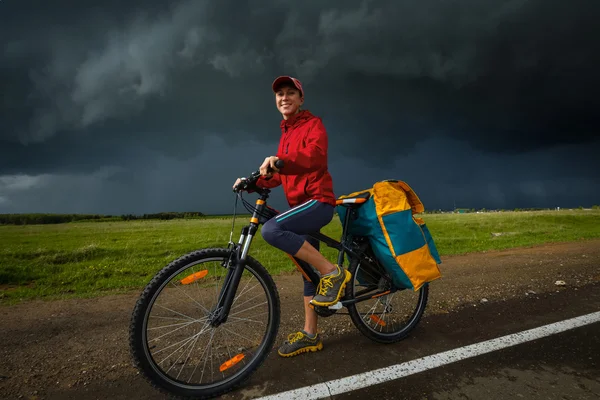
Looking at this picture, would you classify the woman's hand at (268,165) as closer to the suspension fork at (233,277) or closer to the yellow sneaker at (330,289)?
the suspension fork at (233,277)

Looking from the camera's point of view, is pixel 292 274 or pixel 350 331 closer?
pixel 350 331

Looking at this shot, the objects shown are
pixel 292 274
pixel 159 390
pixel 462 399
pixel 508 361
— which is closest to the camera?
pixel 462 399

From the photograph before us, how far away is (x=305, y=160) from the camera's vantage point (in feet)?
10.0

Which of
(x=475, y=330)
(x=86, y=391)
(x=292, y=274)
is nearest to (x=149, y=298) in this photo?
(x=86, y=391)

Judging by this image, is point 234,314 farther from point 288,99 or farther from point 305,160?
point 288,99

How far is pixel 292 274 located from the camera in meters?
8.86

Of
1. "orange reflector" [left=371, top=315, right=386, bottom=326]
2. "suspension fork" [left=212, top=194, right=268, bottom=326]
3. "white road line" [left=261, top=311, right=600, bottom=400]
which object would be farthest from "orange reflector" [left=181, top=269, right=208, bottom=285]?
"orange reflector" [left=371, top=315, right=386, bottom=326]

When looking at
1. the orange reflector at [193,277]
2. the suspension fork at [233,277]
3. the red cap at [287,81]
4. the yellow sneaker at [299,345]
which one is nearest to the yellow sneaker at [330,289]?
the yellow sneaker at [299,345]

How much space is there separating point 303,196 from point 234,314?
1.63 metres

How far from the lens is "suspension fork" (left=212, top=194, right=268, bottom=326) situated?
3133 millimetres

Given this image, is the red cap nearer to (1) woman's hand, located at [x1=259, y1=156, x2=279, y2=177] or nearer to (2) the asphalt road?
(1) woman's hand, located at [x1=259, y1=156, x2=279, y2=177]

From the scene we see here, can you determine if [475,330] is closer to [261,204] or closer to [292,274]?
[261,204]

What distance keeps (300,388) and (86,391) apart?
201 centimetres

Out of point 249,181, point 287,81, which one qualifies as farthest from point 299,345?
point 287,81
